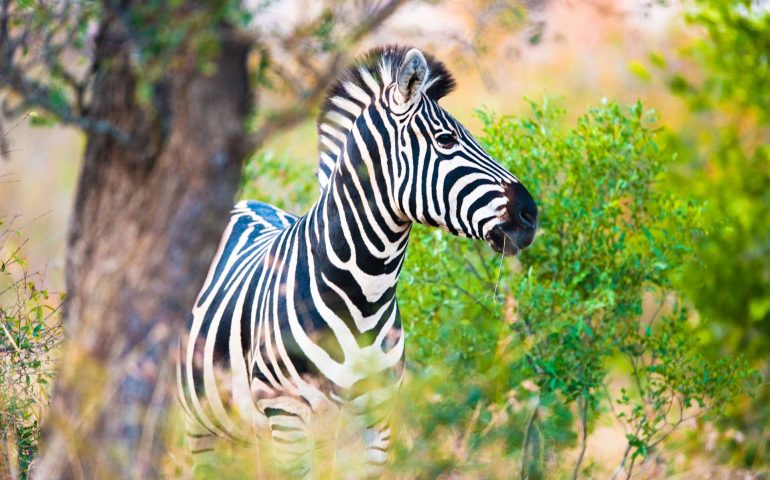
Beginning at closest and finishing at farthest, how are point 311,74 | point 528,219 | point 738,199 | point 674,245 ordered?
point 311,74, point 528,219, point 674,245, point 738,199

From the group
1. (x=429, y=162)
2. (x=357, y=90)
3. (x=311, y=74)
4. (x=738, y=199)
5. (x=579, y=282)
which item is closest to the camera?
(x=311, y=74)

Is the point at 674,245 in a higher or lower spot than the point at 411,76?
lower

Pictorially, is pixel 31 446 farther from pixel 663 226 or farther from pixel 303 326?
pixel 663 226

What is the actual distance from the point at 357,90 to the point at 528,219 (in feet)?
3.59

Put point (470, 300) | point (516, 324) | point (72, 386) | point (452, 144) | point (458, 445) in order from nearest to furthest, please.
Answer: point (72, 386) → point (458, 445) → point (452, 144) → point (516, 324) → point (470, 300)

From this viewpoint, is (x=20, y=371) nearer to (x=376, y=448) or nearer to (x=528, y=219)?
(x=376, y=448)

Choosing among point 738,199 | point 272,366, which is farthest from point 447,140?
point 738,199

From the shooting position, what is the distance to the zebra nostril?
4188mm

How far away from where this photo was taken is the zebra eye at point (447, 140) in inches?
172

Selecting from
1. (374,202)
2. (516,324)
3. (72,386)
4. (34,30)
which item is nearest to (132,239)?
(72,386)

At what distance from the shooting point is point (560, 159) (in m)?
5.90

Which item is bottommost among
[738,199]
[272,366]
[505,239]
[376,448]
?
[376,448]

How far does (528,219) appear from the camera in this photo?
4207 mm

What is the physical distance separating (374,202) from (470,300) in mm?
1702
